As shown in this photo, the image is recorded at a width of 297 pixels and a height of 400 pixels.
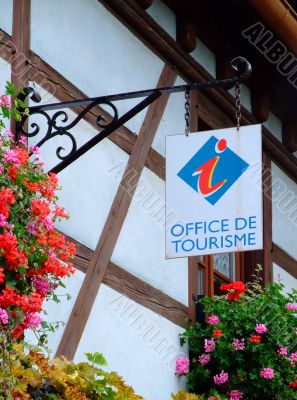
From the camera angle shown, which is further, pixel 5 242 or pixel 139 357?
pixel 139 357

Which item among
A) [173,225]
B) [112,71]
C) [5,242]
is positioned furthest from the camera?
[112,71]

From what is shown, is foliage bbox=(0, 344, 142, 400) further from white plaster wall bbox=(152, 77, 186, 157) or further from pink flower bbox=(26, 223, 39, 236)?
white plaster wall bbox=(152, 77, 186, 157)

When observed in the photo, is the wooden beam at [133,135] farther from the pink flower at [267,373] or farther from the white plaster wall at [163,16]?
the pink flower at [267,373]

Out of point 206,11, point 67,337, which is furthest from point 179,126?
point 67,337

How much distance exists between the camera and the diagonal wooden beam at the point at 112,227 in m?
7.64

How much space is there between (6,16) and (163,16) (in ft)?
6.93

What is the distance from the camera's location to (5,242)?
17.9 feet

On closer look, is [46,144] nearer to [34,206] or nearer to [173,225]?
[173,225]

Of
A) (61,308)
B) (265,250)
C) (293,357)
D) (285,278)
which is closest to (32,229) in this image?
(61,308)

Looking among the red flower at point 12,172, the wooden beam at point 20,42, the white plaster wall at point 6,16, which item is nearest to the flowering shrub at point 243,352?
the wooden beam at point 20,42

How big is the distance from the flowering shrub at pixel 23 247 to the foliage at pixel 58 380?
0.36m

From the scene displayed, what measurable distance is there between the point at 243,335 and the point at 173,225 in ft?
4.79

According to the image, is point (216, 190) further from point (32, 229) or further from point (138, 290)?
point (32, 229)

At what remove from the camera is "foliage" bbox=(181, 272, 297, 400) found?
338 inches
